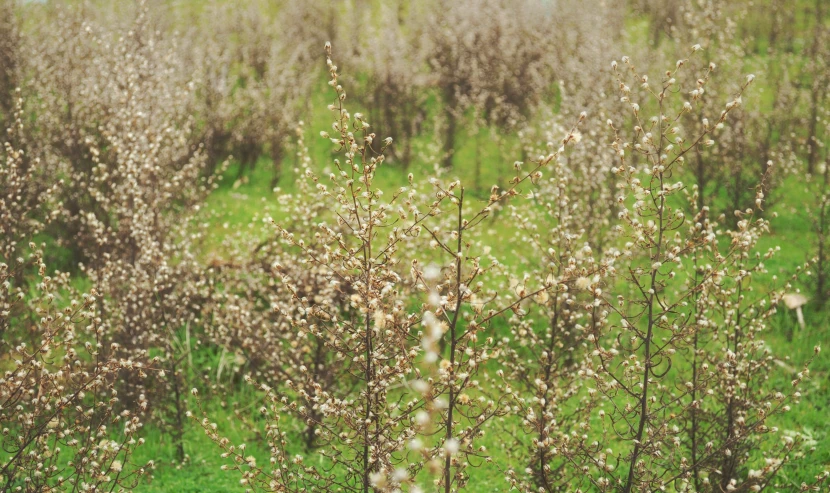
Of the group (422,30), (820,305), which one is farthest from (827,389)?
(422,30)

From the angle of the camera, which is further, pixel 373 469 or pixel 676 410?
pixel 676 410

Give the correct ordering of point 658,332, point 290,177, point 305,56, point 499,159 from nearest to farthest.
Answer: point 658,332, point 290,177, point 499,159, point 305,56

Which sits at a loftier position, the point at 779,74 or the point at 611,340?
the point at 779,74

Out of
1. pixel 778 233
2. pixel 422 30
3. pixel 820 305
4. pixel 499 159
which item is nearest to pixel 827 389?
pixel 820 305

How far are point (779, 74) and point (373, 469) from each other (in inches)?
491

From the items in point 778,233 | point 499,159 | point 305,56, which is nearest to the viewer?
point 778,233

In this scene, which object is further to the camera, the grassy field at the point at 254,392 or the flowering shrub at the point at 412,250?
the grassy field at the point at 254,392

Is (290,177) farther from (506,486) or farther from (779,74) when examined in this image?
(779,74)

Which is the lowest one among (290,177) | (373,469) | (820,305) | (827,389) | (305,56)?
(373,469)

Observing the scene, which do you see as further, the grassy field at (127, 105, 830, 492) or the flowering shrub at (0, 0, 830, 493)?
the grassy field at (127, 105, 830, 492)

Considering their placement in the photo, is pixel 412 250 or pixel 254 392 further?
pixel 412 250

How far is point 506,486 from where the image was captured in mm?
4875

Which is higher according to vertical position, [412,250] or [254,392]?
[412,250]

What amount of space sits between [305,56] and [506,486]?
399 inches
